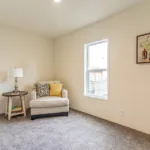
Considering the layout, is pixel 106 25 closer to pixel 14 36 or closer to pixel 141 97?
pixel 141 97

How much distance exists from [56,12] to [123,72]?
1.79 metres

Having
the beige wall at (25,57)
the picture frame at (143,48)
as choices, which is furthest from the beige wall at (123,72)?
the beige wall at (25,57)

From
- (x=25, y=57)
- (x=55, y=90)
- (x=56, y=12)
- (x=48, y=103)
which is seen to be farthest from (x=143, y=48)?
(x=25, y=57)

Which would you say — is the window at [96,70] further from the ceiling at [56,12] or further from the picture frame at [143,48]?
the picture frame at [143,48]

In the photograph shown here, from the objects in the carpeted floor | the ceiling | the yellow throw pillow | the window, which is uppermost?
the ceiling

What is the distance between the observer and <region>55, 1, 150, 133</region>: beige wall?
249cm

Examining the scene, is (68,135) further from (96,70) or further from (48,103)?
(96,70)

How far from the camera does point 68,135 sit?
2.48 meters

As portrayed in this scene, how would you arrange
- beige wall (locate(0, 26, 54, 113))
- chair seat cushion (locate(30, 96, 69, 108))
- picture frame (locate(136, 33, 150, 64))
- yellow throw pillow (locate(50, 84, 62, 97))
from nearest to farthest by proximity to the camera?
picture frame (locate(136, 33, 150, 64))
chair seat cushion (locate(30, 96, 69, 108))
beige wall (locate(0, 26, 54, 113))
yellow throw pillow (locate(50, 84, 62, 97))

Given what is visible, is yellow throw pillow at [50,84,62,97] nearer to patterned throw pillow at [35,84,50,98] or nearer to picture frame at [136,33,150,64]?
patterned throw pillow at [35,84,50,98]

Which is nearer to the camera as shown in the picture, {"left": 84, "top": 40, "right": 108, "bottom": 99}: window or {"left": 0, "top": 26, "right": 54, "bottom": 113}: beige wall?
{"left": 84, "top": 40, "right": 108, "bottom": 99}: window

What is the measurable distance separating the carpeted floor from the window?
717 millimetres

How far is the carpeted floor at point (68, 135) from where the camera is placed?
2105 millimetres

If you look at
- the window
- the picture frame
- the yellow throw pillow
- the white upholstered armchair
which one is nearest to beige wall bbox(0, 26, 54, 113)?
the yellow throw pillow
